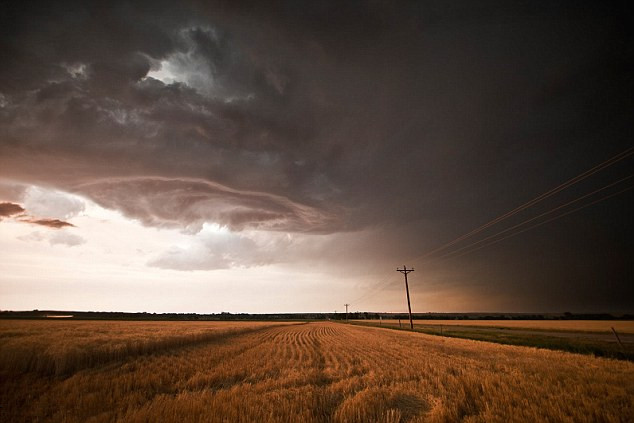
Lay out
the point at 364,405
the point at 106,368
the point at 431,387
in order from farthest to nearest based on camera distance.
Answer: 1. the point at 106,368
2. the point at 431,387
3. the point at 364,405

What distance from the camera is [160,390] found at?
30.9 feet

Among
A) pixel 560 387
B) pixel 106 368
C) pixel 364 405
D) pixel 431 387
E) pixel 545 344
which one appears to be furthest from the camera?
pixel 545 344

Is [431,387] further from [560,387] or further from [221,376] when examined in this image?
[221,376]

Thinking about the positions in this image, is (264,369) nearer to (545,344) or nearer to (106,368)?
(106,368)

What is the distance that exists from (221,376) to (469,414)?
30.1 ft

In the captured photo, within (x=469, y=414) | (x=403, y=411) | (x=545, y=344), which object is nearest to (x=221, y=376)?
(x=403, y=411)

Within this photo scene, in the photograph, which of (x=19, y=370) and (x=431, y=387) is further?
(x=19, y=370)

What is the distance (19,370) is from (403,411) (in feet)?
48.3

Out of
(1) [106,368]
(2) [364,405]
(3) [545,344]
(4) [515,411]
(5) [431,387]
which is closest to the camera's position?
(4) [515,411]

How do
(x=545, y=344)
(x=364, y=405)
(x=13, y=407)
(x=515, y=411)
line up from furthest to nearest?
(x=545, y=344), (x=13, y=407), (x=364, y=405), (x=515, y=411)

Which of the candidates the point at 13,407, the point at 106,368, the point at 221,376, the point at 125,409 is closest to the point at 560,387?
the point at 221,376

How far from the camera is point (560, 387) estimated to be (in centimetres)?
870

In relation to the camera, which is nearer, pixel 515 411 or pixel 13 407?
pixel 515 411

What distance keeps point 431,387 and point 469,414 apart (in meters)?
2.72
